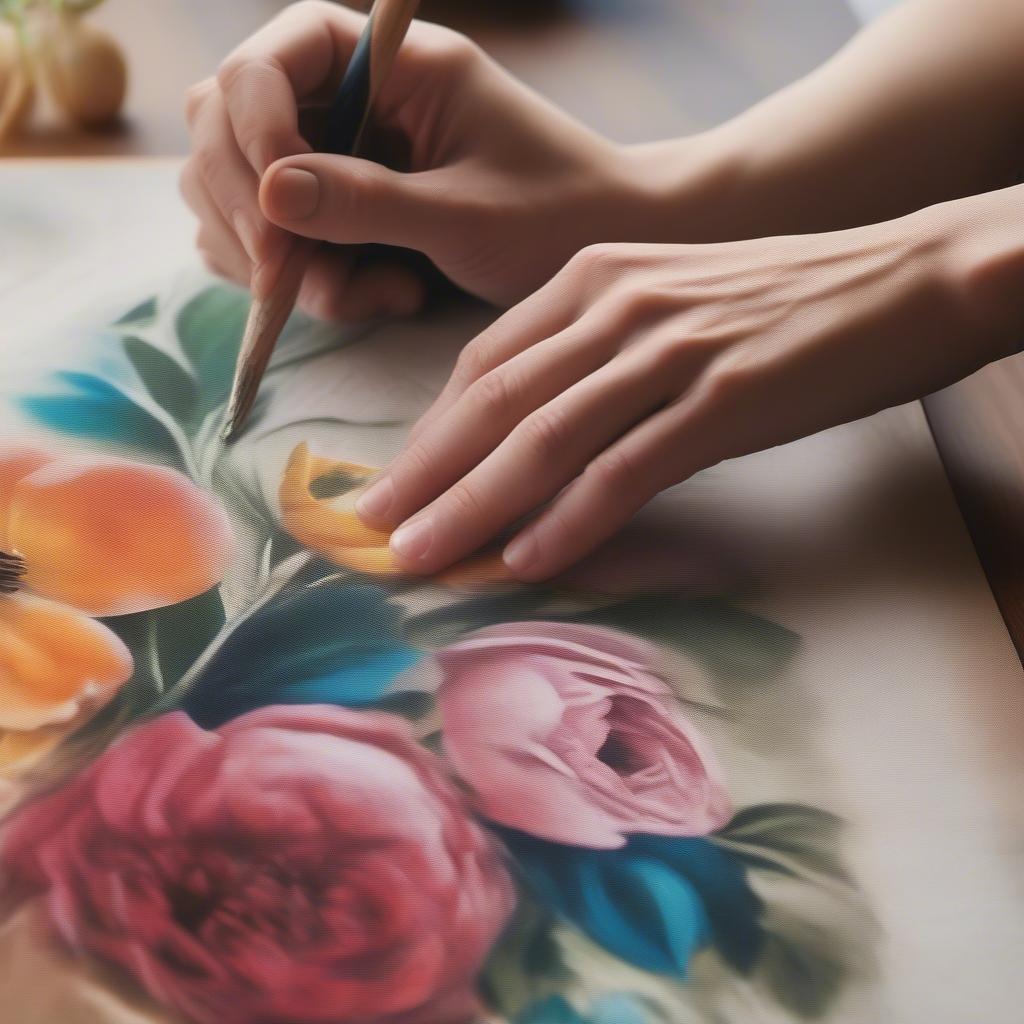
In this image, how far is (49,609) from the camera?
56 cm

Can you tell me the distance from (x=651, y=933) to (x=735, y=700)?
0.12 metres

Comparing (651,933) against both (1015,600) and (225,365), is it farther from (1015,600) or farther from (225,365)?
(225,365)

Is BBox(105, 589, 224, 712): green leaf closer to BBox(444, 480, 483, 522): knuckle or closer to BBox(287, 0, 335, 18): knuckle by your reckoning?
BBox(444, 480, 483, 522): knuckle

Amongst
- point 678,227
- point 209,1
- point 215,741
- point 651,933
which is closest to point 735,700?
point 651,933

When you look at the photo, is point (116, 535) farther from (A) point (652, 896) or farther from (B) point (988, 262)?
(B) point (988, 262)

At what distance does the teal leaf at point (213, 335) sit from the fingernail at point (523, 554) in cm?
22

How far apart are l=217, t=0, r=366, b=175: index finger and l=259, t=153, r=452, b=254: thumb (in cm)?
5

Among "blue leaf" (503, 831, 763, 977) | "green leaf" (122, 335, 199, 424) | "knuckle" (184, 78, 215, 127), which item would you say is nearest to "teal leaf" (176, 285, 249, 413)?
"green leaf" (122, 335, 199, 424)

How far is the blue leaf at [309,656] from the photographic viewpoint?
20.6 inches

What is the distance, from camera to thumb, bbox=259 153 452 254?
65cm

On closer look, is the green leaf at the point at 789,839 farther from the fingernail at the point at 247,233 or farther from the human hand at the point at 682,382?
the fingernail at the point at 247,233

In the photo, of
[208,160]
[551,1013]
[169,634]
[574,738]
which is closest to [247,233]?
[208,160]

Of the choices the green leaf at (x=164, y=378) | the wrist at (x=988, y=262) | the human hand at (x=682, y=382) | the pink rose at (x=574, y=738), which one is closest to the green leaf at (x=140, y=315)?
the green leaf at (x=164, y=378)

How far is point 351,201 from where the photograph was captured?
26.4 inches
